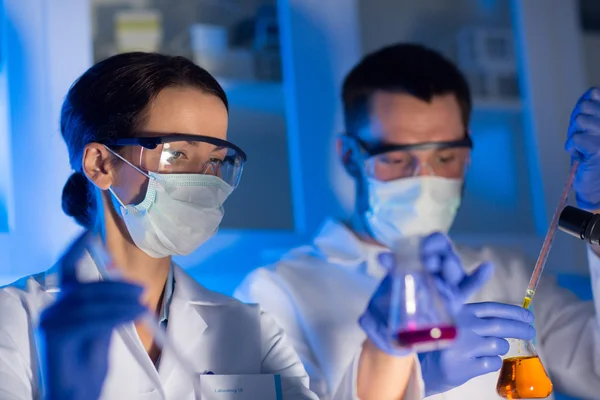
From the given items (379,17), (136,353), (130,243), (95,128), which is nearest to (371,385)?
(136,353)

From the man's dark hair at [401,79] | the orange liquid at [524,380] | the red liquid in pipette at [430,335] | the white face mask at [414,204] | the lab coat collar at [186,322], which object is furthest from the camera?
the man's dark hair at [401,79]

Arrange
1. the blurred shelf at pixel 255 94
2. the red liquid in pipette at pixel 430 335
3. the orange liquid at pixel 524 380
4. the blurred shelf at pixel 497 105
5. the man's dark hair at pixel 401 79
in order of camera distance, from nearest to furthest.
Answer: the red liquid in pipette at pixel 430 335 < the orange liquid at pixel 524 380 < the man's dark hair at pixel 401 79 < the blurred shelf at pixel 255 94 < the blurred shelf at pixel 497 105

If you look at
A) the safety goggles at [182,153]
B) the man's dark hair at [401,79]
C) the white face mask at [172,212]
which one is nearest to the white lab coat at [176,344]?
the white face mask at [172,212]

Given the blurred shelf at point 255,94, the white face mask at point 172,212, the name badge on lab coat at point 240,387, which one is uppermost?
the blurred shelf at point 255,94

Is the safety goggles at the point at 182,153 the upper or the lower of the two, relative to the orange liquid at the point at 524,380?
upper

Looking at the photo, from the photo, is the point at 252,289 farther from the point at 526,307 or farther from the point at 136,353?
the point at 526,307

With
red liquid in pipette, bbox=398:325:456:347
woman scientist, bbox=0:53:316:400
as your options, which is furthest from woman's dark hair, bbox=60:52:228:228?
red liquid in pipette, bbox=398:325:456:347

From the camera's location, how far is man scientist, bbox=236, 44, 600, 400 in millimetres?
2301

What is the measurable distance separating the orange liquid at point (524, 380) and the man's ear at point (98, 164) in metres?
1.03

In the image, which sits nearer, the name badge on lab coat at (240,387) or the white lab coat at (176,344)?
the white lab coat at (176,344)

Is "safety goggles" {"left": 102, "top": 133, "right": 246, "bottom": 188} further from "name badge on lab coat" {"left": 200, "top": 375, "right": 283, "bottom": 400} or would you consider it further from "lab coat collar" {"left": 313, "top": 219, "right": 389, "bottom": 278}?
"lab coat collar" {"left": 313, "top": 219, "right": 389, "bottom": 278}

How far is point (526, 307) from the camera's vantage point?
184 centimetres

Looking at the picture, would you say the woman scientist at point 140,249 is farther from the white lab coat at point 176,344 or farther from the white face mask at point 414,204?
the white face mask at point 414,204

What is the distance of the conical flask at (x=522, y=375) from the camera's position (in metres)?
1.74
